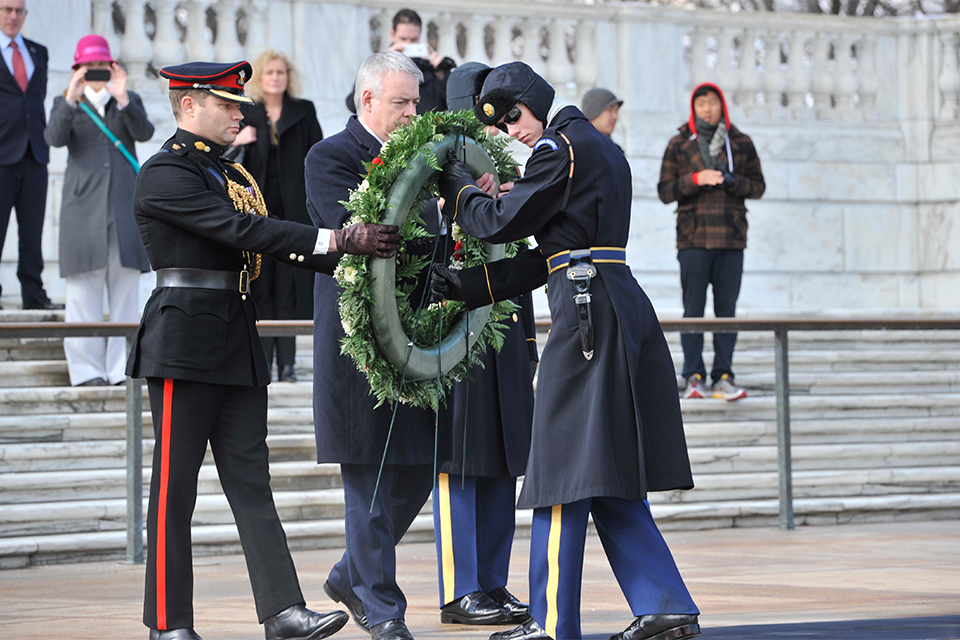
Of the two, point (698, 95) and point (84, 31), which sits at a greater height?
point (84, 31)

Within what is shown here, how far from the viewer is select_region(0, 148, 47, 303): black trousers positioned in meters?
8.55

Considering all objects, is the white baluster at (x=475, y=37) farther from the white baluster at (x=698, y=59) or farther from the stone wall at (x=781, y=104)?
the white baluster at (x=698, y=59)

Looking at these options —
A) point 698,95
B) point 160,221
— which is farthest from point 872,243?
point 160,221

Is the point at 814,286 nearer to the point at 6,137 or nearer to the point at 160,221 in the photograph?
the point at 6,137

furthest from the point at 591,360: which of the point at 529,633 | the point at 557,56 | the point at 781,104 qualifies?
the point at 781,104

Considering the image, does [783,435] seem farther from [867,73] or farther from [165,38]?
[867,73]

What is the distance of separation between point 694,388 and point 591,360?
4.48 m

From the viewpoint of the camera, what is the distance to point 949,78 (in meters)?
13.0

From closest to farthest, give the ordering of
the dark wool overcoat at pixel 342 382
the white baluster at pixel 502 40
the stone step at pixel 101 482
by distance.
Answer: the dark wool overcoat at pixel 342 382
the stone step at pixel 101 482
the white baluster at pixel 502 40

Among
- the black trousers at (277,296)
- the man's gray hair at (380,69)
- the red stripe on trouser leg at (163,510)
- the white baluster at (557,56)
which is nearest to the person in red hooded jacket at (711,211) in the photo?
the black trousers at (277,296)

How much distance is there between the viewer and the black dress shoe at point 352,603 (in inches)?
187

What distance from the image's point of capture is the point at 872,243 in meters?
13.0

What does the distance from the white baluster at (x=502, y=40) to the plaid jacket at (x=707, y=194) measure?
9.76 ft

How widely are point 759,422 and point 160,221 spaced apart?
5.05m
